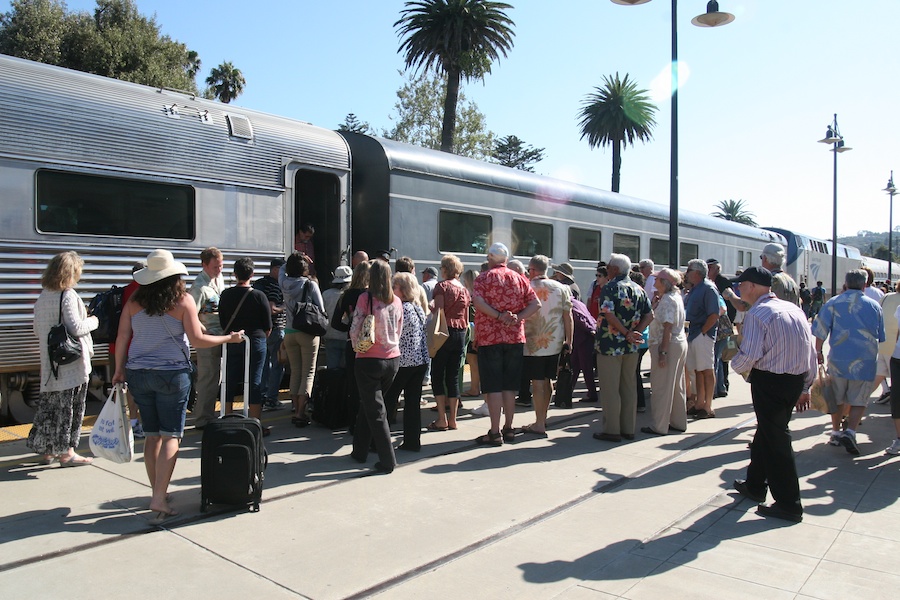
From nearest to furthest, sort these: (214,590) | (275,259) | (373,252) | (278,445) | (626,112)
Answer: (214,590), (278,445), (275,259), (373,252), (626,112)

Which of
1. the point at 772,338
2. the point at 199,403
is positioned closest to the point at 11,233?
the point at 199,403

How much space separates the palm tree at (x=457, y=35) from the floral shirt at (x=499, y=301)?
23.8 metres

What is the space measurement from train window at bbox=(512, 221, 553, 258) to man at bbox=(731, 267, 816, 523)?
261 inches

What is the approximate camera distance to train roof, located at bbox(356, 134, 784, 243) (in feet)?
30.9

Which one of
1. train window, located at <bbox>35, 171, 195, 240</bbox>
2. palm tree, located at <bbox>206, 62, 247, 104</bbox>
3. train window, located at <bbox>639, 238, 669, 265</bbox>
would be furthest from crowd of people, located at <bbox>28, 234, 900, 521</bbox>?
palm tree, located at <bbox>206, 62, 247, 104</bbox>

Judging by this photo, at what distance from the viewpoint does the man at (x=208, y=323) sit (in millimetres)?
6531

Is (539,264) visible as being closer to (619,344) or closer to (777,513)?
(619,344)

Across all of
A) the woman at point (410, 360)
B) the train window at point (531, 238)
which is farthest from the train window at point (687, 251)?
the woman at point (410, 360)

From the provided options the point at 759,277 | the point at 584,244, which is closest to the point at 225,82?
the point at 584,244

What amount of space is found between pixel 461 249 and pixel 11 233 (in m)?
5.83

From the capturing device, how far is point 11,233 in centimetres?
609

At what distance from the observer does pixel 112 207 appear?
6.80 metres

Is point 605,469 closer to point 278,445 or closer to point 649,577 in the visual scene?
point 649,577

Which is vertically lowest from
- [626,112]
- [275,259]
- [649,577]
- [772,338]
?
[649,577]
